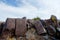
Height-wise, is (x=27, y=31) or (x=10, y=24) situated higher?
(x=10, y=24)

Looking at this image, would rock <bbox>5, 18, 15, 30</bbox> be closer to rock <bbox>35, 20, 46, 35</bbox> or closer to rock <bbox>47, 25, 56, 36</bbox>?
rock <bbox>35, 20, 46, 35</bbox>

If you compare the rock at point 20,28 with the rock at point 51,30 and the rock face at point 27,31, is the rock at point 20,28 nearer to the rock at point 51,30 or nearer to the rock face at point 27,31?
the rock face at point 27,31

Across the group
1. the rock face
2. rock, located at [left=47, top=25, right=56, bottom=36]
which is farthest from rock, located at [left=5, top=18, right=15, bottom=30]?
rock, located at [left=47, top=25, right=56, bottom=36]

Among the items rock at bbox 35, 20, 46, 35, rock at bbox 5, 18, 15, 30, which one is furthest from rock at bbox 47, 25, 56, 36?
rock at bbox 5, 18, 15, 30

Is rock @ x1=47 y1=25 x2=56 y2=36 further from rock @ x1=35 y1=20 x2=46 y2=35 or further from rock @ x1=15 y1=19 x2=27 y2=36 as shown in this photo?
rock @ x1=15 y1=19 x2=27 y2=36

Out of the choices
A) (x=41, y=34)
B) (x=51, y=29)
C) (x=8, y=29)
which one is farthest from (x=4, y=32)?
(x=51, y=29)

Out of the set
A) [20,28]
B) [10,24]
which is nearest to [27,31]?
[20,28]

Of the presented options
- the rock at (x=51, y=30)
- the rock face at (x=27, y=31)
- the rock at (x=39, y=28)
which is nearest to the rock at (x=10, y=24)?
the rock face at (x=27, y=31)

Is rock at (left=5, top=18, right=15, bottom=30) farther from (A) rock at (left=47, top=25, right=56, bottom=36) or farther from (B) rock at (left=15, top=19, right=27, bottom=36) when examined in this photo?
(A) rock at (left=47, top=25, right=56, bottom=36)

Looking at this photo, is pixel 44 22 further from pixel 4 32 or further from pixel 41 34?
pixel 4 32

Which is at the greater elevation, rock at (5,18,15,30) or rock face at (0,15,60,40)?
rock at (5,18,15,30)

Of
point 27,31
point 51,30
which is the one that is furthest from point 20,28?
point 51,30

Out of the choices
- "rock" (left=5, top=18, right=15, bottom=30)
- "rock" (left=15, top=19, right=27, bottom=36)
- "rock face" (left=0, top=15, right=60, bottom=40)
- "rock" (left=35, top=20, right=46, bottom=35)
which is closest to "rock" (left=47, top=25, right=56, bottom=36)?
"rock face" (left=0, top=15, right=60, bottom=40)

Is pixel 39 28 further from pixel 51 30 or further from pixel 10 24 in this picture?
pixel 10 24
